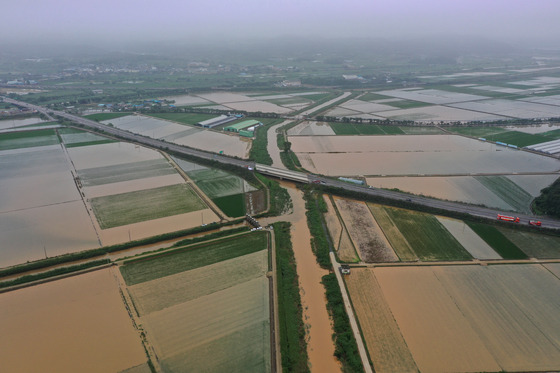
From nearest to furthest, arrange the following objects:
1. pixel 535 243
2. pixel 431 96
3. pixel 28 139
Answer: pixel 535 243 → pixel 28 139 → pixel 431 96

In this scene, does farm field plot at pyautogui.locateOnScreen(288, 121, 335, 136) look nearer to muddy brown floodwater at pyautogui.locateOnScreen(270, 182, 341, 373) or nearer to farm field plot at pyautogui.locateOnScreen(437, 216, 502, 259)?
muddy brown floodwater at pyautogui.locateOnScreen(270, 182, 341, 373)

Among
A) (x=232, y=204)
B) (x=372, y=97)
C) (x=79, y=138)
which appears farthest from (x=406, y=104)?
(x=79, y=138)

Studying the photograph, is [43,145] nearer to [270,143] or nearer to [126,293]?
[270,143]

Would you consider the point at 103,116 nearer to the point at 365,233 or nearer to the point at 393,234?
the point at 365,233

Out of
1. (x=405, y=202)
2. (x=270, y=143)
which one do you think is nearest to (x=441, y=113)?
(x=270, y=143)

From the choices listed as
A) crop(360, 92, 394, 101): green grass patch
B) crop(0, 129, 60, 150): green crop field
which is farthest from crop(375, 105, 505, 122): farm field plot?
crop(0, 129, 60, 150): green crop field

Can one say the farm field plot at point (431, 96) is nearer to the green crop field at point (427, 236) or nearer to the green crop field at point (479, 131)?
the green crop field at point (479, 131)
